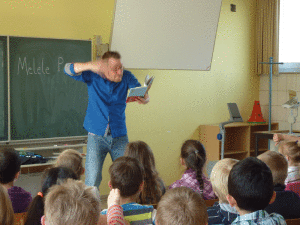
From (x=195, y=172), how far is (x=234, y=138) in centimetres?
335

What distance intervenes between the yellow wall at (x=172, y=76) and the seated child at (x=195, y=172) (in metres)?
2.10

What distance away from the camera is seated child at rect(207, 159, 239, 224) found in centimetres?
191

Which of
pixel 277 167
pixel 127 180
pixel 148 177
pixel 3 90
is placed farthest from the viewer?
pixel 3 90

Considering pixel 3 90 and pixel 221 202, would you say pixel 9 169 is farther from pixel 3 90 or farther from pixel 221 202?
pixel 3 90

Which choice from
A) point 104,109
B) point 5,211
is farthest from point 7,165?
point 5,211

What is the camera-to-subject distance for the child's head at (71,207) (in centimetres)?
135

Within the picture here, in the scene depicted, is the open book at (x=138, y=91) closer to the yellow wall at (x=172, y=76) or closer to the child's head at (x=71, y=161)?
the child's head at (x=71, y=161)

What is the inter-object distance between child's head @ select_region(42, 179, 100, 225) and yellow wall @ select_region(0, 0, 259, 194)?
9.70ft

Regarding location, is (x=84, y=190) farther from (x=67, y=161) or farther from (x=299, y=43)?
(x=299, y=43)

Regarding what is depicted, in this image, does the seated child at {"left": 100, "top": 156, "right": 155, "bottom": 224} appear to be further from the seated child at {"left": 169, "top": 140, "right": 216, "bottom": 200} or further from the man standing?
the man standing

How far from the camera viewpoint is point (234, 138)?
5977 mm

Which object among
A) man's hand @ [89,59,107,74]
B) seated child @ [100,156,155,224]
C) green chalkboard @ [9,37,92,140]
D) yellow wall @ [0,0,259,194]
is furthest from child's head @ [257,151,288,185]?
yellow wall @ [0,0,259,194]

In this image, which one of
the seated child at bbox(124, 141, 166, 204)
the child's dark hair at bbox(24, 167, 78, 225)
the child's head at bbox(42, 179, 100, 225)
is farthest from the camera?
the seated child at bbox(124, 141, 166, 204)

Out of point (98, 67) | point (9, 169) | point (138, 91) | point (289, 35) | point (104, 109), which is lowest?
point (9, 169)
